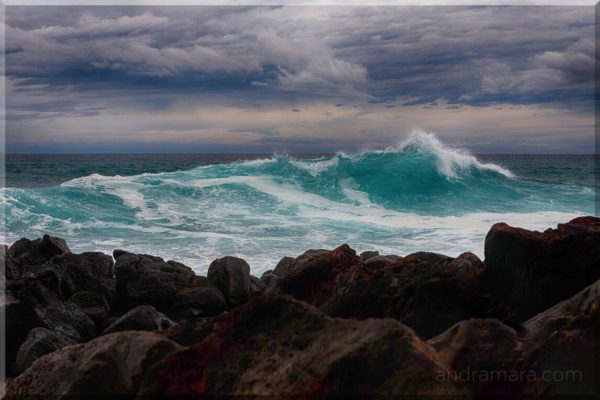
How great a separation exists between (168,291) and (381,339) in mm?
4629

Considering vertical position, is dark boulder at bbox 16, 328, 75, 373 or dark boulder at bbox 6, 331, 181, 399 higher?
dark boulder at bbox 6, 331, 181, 399

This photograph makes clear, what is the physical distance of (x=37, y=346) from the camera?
15.9 feet

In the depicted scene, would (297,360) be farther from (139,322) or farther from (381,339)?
(139,322)

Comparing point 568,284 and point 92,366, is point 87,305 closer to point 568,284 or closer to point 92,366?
point 92,366

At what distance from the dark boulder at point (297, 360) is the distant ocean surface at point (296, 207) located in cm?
697

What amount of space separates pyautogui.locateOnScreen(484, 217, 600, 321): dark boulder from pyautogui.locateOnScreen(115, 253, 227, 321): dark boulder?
11.5 feet

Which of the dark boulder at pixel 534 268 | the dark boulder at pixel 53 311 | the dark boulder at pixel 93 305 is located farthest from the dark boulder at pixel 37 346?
the dark boulder at pixel 534 268

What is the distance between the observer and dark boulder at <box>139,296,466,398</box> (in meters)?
2.44

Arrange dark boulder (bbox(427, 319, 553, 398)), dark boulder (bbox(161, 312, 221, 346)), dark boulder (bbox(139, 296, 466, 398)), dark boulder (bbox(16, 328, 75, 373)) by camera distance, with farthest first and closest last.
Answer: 1. dark boulder (bbox(16, 328, 75, 373))
2. dark boulder (bbox(161, 312, 221, 346))
3. dark boulder (bbox(427, 319, 553, 398))
4. dark boulder (bbox(139, 296, 466, 398))

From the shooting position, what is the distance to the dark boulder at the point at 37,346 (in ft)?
15.7

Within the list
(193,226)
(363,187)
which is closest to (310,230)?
(193,226)

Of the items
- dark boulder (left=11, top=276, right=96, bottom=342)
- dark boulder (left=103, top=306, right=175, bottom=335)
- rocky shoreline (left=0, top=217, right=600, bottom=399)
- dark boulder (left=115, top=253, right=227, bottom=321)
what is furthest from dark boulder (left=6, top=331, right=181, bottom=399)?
dark boulder (left=115, top=253, right=227, bottom=321)

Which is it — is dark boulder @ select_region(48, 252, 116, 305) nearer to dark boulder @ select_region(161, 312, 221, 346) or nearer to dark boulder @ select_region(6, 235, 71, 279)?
dark boulder @ select_region(6, 235, 71, 279)

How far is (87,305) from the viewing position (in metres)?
6.49
